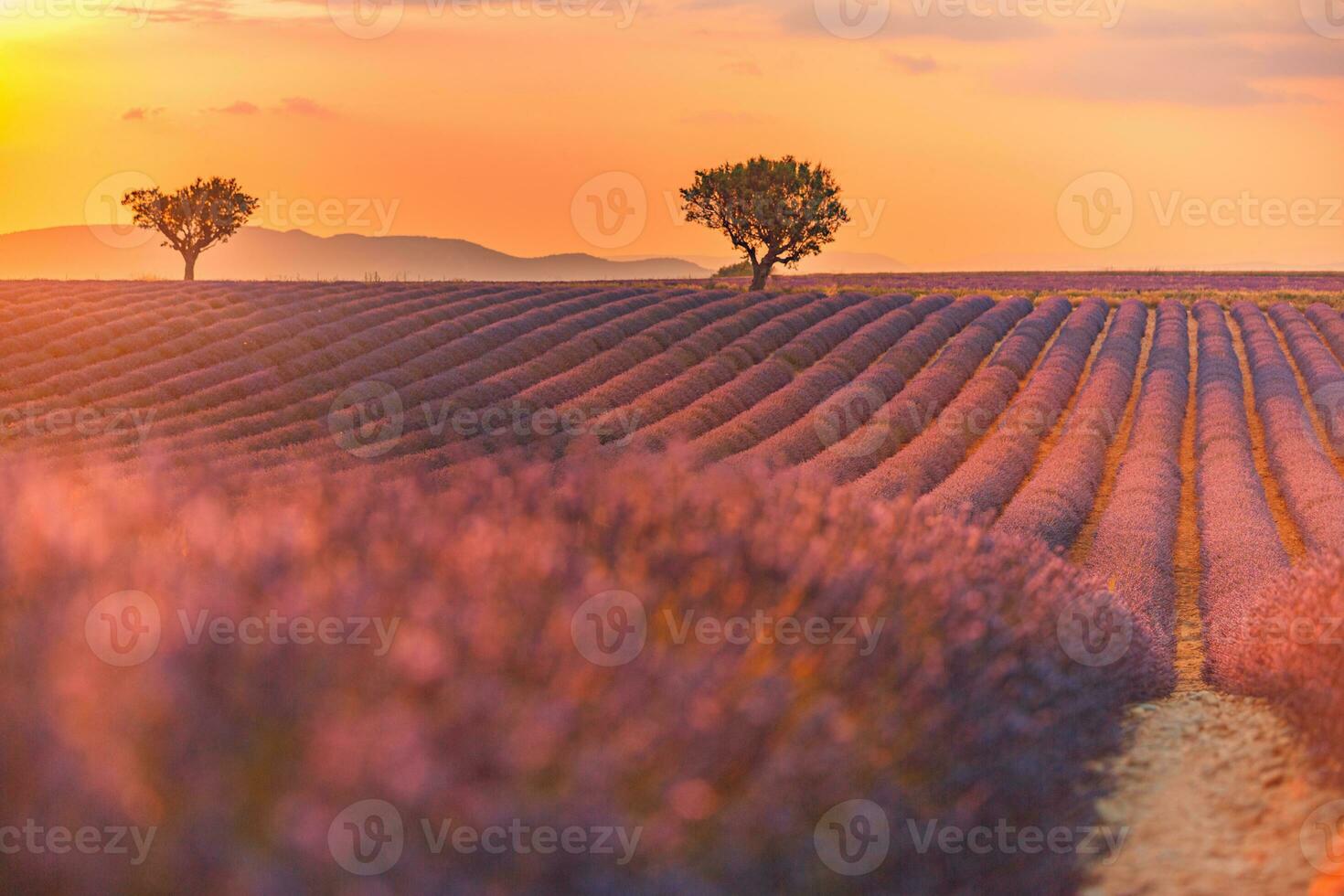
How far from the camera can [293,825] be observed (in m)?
2.49

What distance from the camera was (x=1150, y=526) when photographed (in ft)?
40.5

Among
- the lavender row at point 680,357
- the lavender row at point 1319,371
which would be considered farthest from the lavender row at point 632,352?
the lavender row at point 1319,371

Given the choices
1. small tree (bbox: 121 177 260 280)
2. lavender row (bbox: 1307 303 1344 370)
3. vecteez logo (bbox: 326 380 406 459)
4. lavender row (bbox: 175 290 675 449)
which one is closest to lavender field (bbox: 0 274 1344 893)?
vecteez logo (bbox: 326 380 406 459)

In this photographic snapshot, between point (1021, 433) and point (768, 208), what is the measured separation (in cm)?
2781

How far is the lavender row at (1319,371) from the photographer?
1916 centimetres

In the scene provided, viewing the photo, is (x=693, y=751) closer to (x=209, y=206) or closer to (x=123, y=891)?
(x=123, y=891)

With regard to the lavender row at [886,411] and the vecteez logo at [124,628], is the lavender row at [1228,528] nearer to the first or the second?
the lavender row at [886,411]

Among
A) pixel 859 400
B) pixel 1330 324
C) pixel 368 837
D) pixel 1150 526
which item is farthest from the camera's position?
pixel 1330 324

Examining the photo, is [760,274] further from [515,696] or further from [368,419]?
[515,696]

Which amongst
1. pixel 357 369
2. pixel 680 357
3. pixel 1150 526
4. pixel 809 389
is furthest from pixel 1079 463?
pixel 357 369

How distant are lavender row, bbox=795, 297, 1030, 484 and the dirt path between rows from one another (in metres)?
5.40

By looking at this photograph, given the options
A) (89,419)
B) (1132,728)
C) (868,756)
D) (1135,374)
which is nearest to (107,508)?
(868,756)

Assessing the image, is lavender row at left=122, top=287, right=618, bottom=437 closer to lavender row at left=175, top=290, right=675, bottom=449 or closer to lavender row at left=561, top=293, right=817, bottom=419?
lavender row at left=175, top=290, right=675, bottom=449

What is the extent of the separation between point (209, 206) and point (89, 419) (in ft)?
121
